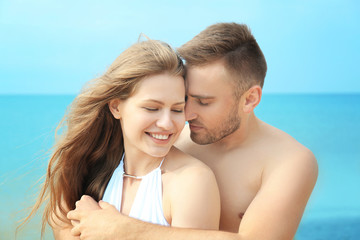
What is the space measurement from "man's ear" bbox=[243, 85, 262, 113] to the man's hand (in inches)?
53.6

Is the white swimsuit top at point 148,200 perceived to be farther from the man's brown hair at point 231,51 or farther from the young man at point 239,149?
the man's brown hair at point 231,51

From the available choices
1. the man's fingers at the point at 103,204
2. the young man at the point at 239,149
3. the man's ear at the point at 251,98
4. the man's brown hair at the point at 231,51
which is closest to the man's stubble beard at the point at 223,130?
the young man at the point at 239,149

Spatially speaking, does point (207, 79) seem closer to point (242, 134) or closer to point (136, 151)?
point (242, 134)

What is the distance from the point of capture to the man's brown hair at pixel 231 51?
3.50 metres

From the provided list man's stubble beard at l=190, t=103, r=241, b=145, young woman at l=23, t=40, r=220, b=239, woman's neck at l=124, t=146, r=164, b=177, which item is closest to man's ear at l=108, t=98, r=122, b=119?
young woman at l=23, t=40, r=220, b=239

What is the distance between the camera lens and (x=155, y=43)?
3176 millimetres

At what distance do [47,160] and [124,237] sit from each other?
1291 millimetres

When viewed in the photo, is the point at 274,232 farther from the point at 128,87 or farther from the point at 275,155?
the point at 128,87

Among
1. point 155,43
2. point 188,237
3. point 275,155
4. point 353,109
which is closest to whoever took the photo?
point 188,237

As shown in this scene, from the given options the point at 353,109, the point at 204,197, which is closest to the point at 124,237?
the point at 204,197

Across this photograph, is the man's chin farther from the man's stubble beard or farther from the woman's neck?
the woman's neck

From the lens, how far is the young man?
314cm

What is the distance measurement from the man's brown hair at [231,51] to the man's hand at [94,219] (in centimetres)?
124

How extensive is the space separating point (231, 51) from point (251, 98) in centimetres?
43
